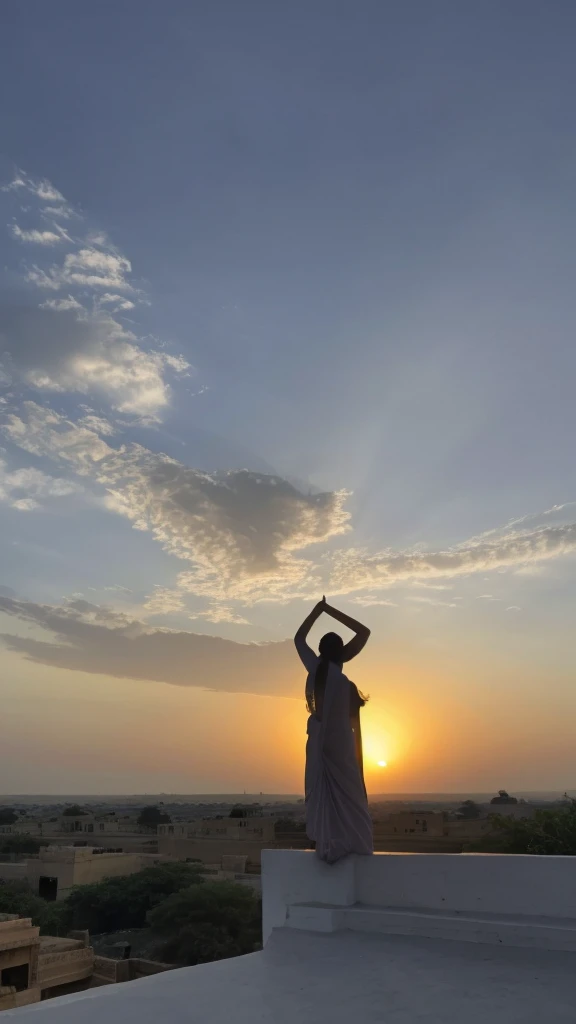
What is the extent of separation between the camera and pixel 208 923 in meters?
33.6

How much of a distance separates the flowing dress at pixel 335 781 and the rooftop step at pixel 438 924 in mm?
419

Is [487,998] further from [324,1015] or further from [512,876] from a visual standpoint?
[512,876]

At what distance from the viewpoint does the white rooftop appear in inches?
153

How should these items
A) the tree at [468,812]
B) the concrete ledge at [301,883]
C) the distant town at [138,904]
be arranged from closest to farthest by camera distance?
the concrete ledge at [301,883]
the distant town at [138,904]
the tree at [468,812]

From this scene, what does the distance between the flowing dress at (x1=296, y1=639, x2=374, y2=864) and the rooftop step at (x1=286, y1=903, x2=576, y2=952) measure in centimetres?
42

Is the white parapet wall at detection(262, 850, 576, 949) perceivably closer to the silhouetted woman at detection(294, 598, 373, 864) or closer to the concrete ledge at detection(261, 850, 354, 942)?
the concrete ledge at detection(261, 850, 354, 942)

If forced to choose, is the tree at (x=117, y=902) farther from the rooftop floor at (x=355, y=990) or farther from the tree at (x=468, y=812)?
the tree at (x=468, y=812)

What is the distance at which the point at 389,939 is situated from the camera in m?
5.24

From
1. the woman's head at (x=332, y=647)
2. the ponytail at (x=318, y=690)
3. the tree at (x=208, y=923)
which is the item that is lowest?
the tree at (x=208, y=923)

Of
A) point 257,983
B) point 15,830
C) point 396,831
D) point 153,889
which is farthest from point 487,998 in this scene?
point 15,830

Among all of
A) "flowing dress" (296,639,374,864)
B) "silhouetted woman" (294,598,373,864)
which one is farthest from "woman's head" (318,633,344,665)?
"flowing dress" (296,639,374,864)

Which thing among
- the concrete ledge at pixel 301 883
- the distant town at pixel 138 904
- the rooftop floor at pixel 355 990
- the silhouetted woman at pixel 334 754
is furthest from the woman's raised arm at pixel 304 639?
the distant town at pixel 138 904

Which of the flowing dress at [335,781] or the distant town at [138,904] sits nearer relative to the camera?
the flowing dress at [335,781]

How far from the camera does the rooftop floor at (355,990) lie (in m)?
3.79
